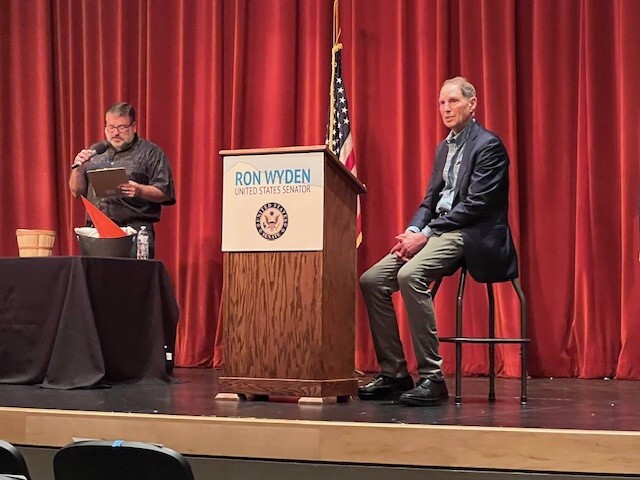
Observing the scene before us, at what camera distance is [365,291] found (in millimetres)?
3709

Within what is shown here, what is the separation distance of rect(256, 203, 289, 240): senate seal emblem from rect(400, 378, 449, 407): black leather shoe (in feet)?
2.55

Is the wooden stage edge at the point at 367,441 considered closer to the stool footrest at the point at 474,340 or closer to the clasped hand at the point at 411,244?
the stool footrest at the point at 474,340

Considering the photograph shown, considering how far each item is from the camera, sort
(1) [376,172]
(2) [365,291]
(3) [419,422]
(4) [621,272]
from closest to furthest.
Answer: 1. (3) [419,422]
2. (2) [365,291]
3. (4) [621,272]
4. (1) [376,172]

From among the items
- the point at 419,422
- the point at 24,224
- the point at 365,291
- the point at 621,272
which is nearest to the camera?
the point at 419,422

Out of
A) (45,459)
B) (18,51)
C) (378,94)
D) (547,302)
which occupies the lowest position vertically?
(45,459)

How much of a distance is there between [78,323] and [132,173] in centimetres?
116

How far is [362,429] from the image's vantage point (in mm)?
2764

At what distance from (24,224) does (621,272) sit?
3.99 meters

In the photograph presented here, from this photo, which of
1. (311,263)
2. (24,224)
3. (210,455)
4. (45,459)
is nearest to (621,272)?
(311,263)

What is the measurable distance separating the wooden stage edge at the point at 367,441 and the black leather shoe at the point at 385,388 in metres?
0.82

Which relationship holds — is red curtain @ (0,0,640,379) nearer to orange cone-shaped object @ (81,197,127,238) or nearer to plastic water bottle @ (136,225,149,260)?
plastic water bottle @ (136,225,149,260)

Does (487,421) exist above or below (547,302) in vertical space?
below

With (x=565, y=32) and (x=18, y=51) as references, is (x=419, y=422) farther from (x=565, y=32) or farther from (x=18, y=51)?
(x=18, y=51)

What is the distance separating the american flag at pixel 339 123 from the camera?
526cm
